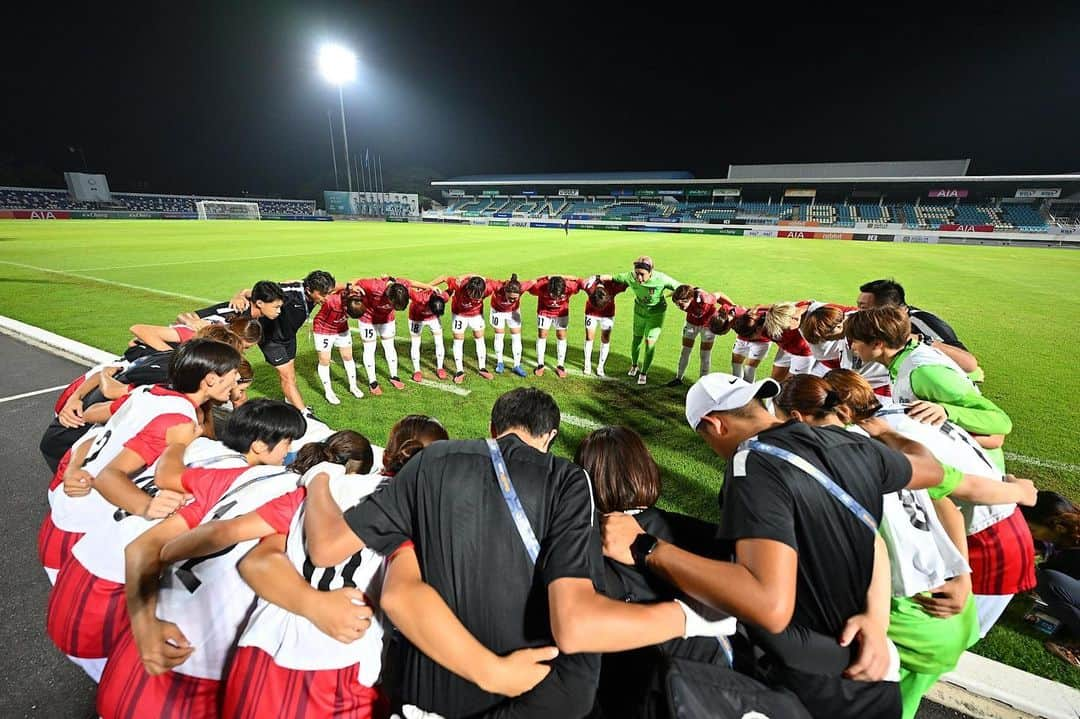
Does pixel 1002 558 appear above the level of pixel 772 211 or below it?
below

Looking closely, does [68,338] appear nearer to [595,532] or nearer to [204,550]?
[204,550]

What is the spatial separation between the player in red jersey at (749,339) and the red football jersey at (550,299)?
2.43m

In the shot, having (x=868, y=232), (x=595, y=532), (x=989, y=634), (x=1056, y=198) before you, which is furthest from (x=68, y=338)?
(x=1056, y=198)

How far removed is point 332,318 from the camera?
19.7ft

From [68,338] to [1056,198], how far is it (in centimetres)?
7172

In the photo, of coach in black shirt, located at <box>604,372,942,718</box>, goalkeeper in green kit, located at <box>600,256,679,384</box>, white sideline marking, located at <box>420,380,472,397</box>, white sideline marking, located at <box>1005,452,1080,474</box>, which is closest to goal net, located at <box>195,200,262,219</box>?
white sideline marking, located at <box>420,380,472,397</box>

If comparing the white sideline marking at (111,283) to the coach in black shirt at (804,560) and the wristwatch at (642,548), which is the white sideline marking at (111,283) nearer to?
the wristwatch at (642,548)

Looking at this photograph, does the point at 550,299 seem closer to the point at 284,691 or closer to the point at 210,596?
the point at 210,596

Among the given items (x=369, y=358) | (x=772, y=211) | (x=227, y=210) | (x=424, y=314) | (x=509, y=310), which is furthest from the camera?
(x=772, y=211)

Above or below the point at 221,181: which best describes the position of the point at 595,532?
below

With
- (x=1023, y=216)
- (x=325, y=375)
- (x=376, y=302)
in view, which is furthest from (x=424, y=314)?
(x=1023, y=216)

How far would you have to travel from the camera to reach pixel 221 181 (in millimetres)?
69312

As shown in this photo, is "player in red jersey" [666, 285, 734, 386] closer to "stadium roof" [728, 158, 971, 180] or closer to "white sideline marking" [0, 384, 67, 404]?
"white sideline marking" [0, 384, 67, 404]

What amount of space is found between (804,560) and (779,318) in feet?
15.9
